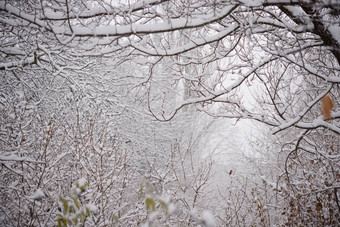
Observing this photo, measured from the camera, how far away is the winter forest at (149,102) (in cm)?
251

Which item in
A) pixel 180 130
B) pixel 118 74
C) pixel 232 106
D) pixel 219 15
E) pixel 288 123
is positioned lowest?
pixel 288 123

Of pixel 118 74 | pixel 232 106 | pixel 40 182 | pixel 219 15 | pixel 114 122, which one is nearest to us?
pixel 219 15

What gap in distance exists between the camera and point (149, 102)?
130 inches

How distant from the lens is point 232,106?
3477 mm

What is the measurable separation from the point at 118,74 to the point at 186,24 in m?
6.00

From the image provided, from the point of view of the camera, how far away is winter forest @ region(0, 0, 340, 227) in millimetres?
2508

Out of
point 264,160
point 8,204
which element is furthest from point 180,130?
point 8,204

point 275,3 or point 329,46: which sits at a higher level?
point 275,3

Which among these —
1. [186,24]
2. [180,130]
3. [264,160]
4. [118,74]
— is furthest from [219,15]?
[264,160]

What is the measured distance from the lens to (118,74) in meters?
8.07

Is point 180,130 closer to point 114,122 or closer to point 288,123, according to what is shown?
point 114,122

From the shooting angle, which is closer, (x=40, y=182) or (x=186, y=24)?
(x=186, y=24)

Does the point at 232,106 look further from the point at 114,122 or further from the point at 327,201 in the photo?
the point at 114,122

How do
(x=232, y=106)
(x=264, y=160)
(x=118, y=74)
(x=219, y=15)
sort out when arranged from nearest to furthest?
1. (x=219, y=15)
2. (x=232, y=106)
3. (x=118, y=74)
4. (x=264, y=160)
